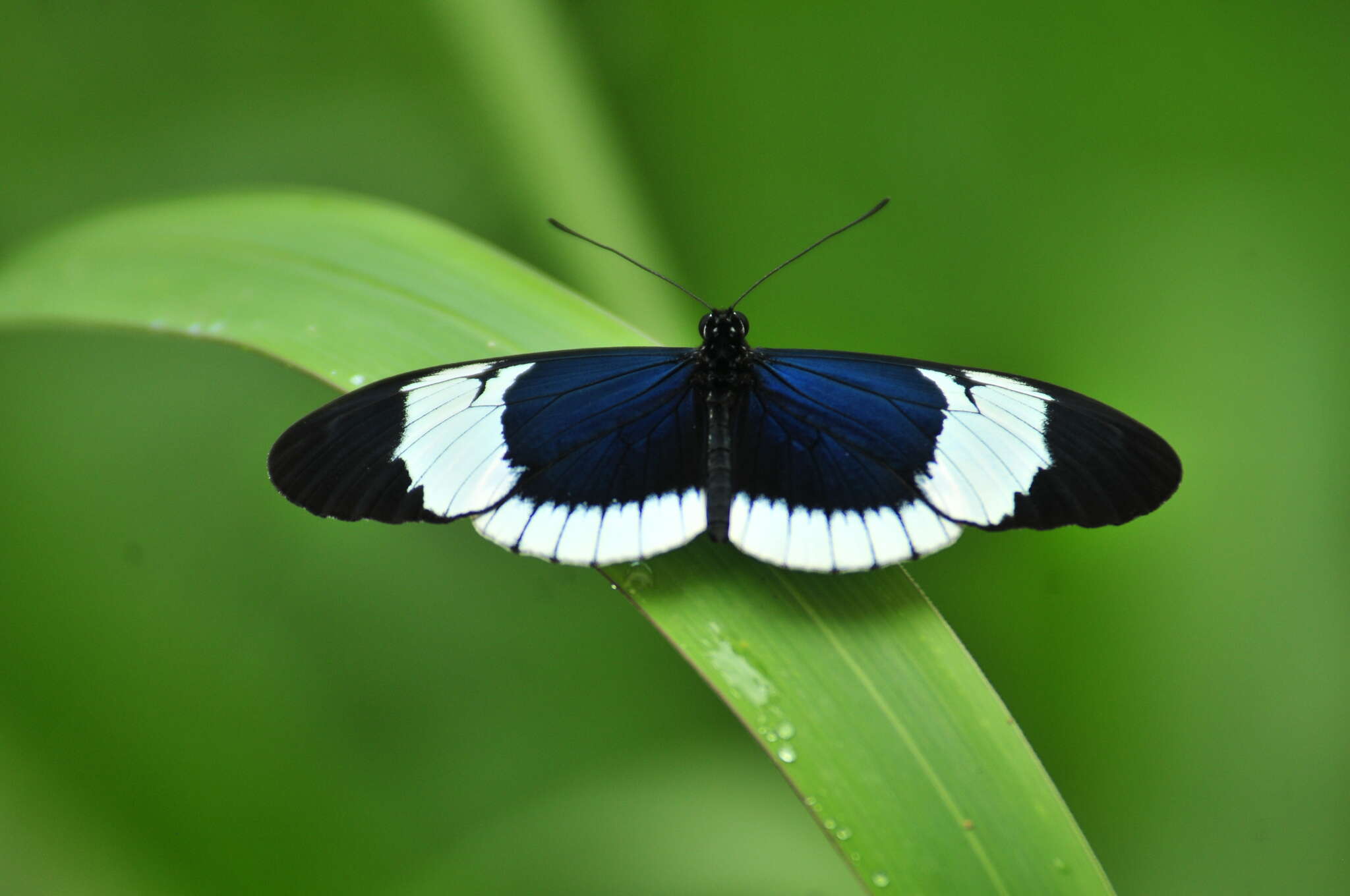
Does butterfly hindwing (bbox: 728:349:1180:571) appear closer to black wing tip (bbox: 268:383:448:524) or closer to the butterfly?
the butterfly

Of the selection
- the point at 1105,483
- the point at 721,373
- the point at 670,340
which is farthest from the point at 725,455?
the point at 670,340

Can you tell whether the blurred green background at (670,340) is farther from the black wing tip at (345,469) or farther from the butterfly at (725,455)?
the black wing tip at (345,469)

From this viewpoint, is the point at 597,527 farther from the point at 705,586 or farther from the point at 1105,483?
the point at 1105,483

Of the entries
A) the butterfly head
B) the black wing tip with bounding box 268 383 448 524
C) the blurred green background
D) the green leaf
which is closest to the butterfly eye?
the butterfly head

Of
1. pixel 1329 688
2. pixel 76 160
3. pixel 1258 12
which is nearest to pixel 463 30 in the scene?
pixel 76 160

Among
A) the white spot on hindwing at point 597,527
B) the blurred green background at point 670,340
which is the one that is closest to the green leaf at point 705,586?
the white spot on hindwing at point 597,527

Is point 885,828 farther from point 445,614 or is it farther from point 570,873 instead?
point 445,614
